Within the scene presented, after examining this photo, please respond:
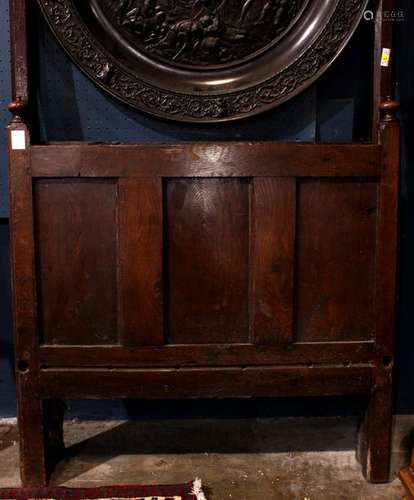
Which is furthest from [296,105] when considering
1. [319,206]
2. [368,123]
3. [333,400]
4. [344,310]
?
[333,400]

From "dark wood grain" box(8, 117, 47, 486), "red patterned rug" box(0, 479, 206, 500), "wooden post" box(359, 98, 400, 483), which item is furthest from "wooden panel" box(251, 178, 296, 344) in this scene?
"dark wood grain" box(8, 117, 47, 486)

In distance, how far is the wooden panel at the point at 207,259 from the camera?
1754 millimetres

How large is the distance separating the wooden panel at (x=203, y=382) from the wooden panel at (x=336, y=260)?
0.12 metres

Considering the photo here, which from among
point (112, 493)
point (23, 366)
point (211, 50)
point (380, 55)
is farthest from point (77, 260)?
point (380, 55)

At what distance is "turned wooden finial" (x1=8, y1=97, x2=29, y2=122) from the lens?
67.3 inches

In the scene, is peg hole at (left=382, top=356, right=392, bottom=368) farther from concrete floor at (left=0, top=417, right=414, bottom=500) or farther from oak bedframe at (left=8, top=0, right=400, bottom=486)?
concrete floor at (left=0, top=417, right=414, bottom=500)

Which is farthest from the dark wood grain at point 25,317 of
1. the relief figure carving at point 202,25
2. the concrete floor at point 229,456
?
the relief figure carving at point 202,25

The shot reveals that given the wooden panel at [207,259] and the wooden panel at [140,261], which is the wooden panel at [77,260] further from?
the wooden panel at [207,259]

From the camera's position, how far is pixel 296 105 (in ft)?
6.61

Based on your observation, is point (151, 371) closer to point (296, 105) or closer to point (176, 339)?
point (176, 339)

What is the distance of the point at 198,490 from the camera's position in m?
1.78

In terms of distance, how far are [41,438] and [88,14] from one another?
1.32 metres

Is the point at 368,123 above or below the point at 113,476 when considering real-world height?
above

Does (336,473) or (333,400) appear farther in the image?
(333,400)
